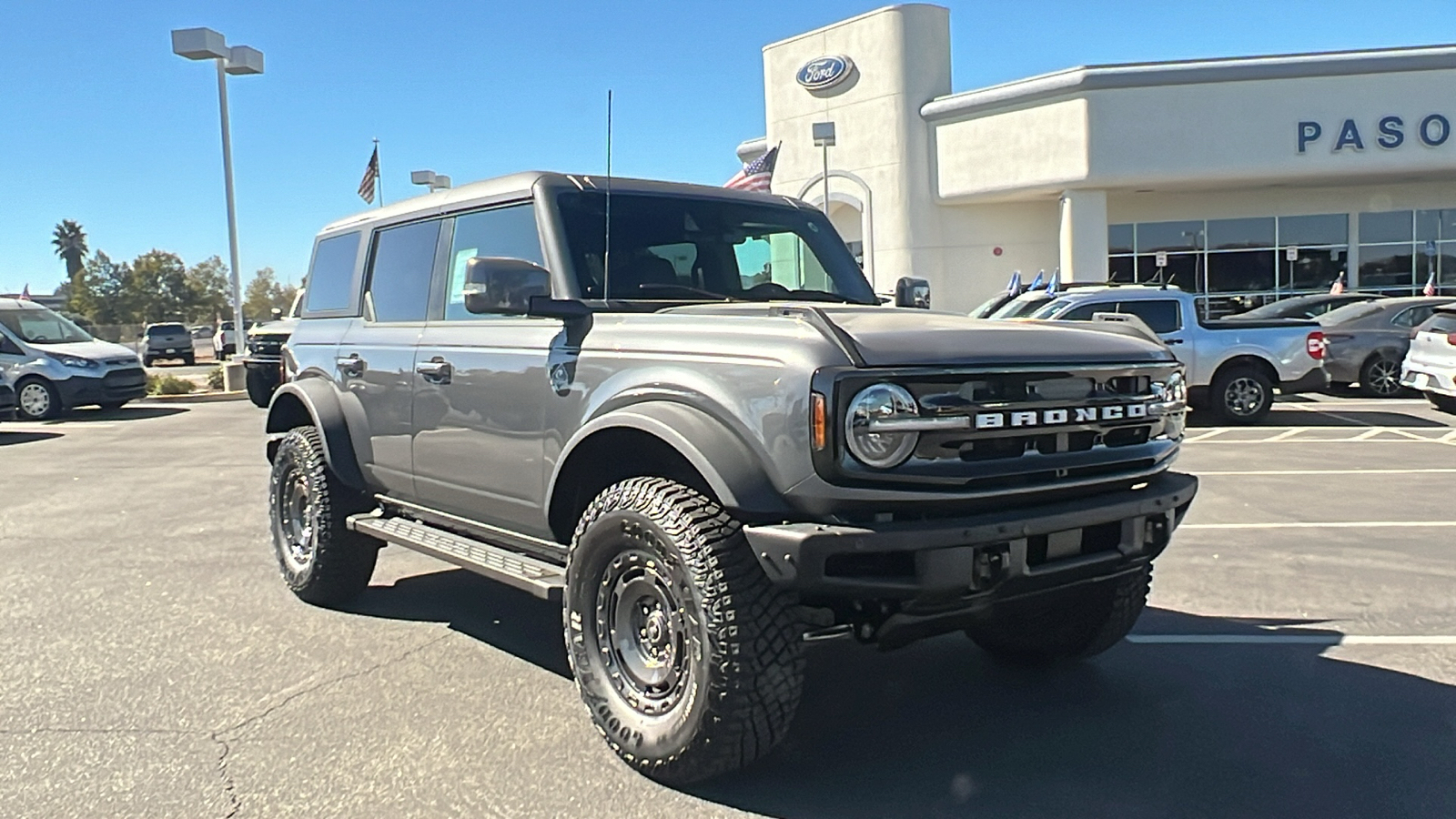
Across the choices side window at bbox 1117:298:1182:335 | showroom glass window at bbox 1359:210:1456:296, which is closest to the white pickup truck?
side window at bbox 1117:298:1182:335

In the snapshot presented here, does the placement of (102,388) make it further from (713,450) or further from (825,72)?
(825,72)

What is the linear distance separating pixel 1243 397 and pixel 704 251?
34.3ft

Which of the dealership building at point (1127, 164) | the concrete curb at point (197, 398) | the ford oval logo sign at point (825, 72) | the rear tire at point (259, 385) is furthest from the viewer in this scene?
the ford oval logo sign at point (825, 72)

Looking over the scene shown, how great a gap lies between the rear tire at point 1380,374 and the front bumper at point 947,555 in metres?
14.0

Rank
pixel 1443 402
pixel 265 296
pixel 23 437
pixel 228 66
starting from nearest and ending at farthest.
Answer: pixel 1443 402 < pixel 23 437 < pixel 228 66 < pixel 265 296

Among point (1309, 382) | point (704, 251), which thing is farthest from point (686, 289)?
point (1309, 382)

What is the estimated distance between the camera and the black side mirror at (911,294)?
5461 millimetres

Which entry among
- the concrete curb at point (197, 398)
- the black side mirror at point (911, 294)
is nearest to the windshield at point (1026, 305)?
the black side mirror at point (911, 294)

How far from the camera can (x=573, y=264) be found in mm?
4355

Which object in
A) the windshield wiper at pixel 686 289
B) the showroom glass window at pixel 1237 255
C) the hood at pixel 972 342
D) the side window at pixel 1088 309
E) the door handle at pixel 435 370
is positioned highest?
the showroom glass window at pixel 1237 255

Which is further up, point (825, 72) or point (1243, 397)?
point (825, 72)

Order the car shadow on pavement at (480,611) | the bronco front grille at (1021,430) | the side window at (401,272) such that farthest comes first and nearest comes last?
the side window at (401,272)
the car shadow on pavement at (480,611)
the bronco front grille at (1021,430)

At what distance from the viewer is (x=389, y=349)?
516 cm

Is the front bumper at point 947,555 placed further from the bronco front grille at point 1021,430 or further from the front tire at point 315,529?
the front tire at point 315,529
